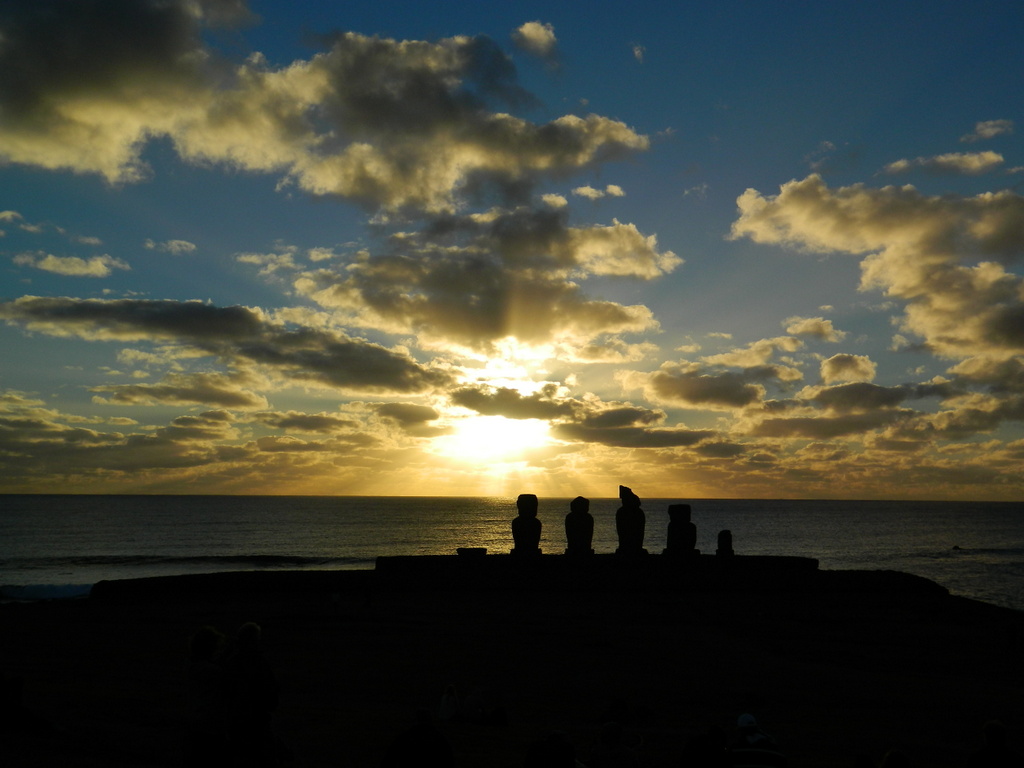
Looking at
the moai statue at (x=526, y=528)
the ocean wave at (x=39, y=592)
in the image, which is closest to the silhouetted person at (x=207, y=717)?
the moai statue at (x=526, y=528)

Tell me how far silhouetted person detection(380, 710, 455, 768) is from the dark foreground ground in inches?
163

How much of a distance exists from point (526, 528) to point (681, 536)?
8599mm

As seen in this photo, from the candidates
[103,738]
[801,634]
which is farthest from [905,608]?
[103,738]

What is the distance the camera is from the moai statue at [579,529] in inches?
1641

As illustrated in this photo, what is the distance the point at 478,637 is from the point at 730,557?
20.9 meters

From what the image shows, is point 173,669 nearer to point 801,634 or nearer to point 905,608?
point 801,634

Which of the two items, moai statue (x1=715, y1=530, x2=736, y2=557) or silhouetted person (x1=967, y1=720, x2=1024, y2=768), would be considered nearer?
silhouetted person (x1=967, y1=720, x2=1024, y2=768)

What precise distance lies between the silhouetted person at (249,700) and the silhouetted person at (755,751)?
4.04m

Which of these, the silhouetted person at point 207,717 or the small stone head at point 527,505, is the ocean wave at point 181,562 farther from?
the silhouetted person at point 207,717

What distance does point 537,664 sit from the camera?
71.4ft

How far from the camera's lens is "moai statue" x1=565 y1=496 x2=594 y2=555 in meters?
41.7

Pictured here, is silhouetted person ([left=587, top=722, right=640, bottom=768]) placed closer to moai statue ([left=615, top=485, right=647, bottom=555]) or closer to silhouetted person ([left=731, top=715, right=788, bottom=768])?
silhouetted person ([left=731, top=715, right=788, bottom=768])

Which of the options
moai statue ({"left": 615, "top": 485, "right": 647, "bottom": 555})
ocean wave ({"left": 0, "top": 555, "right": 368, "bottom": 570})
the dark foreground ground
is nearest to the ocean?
ocean wave ({"left": 0, "top": 555, "right": 368, "bottom": 570})

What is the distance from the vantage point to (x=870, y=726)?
1584 centimetres
